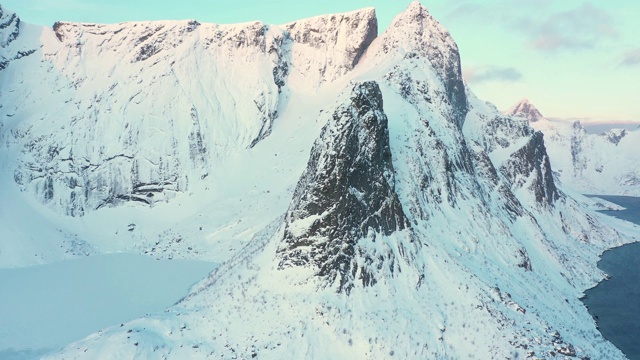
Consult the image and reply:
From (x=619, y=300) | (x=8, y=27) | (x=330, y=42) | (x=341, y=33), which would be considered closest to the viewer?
(x=619, y=300)

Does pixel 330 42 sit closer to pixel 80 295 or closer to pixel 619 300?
pixel 619 300

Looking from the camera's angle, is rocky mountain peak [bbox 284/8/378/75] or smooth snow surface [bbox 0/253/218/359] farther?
rocky mountain peak [bbox 284/8/378/75]

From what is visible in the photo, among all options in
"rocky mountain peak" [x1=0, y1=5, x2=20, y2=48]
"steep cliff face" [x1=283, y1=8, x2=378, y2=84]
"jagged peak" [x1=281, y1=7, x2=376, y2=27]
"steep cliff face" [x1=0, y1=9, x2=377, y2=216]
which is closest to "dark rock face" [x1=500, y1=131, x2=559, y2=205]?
"steep cliff face" [x1=283, y1=8, x2=378, y2=84]

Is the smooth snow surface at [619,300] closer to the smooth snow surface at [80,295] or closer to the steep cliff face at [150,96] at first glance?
the smooth snow surface at [80,295]

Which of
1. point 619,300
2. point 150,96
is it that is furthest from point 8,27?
point 619,300

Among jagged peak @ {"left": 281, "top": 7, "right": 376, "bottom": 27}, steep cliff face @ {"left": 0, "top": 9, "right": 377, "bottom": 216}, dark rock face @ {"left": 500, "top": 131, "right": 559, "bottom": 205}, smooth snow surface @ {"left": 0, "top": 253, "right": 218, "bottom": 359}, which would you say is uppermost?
jagged peak @ {"left": 281, "top": 7, "right": 376, "bottom": 27}

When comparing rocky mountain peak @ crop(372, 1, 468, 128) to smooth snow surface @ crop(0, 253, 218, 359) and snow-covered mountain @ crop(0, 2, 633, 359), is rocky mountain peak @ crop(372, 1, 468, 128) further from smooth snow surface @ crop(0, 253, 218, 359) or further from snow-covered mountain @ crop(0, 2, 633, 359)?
smooth snow surface @ crop(0, 253, 218, 359)

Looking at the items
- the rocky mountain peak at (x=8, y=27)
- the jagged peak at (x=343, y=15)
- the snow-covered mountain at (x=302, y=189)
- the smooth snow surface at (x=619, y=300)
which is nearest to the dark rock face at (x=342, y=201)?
the snow-covered mountain at (x=302, y=189)
